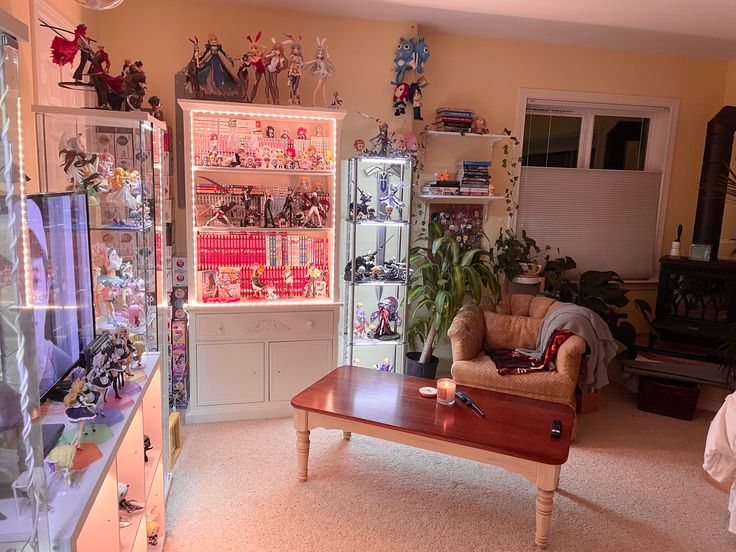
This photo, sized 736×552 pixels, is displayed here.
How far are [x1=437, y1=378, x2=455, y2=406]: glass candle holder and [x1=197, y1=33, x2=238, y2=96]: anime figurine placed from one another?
2161 mm

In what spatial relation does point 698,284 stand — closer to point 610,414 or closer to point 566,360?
point 610,414

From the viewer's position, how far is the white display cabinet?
10.6ft

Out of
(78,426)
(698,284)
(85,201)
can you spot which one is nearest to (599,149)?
(698,284)

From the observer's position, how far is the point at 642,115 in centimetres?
442

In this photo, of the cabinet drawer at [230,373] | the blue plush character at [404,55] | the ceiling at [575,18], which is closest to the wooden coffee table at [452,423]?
the cabinet drawer at [230,373]

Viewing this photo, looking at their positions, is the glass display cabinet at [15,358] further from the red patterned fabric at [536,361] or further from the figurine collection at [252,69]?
the red patterned fabric at [536,361]

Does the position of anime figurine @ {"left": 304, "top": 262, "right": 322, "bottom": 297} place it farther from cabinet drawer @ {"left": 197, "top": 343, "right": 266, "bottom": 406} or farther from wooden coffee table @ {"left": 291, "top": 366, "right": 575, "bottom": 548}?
wooden coffee table @ {"left": 291, "top": 366, "right": 575, "bottom": 548}

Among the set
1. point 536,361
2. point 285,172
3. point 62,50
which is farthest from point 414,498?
point 62,50

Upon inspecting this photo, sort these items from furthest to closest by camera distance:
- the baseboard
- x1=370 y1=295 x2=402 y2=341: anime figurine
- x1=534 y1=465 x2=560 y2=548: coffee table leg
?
x1=370 y1=295 x2=402 y2=341: anime figurine < the baseboard < x1=534 y1=465 x2=560 y2=548: coffee table leg

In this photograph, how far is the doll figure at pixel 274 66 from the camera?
3184mm

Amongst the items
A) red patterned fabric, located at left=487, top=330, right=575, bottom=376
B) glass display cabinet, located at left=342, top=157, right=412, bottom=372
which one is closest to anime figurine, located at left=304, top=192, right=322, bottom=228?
glass display cabinet, located at left=342, top=157, right=412, bottom=372

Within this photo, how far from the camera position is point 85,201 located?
179 centimetres

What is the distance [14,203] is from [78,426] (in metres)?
0.74

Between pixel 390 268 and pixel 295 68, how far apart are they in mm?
1443
